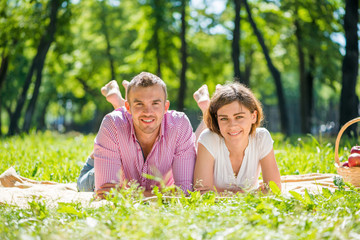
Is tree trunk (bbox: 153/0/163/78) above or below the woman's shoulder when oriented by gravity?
above

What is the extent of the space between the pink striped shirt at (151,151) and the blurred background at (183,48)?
305cm

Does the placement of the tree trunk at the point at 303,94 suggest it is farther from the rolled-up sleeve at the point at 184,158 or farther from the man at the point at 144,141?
the man at the point at 144,141

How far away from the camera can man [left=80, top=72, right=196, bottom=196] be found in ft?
12.0

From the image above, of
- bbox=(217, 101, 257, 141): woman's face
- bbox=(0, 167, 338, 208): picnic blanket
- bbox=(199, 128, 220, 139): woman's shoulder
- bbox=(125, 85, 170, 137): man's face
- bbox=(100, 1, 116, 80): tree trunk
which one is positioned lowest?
bbox=(0, 167, 338, 208): picnic blanket

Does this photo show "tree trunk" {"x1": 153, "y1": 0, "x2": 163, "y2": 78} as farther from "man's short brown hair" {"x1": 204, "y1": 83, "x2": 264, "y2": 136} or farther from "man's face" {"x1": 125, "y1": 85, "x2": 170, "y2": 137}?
"man's face" {"x1": 125, "y1": 85, "x2": 170, "y2": 137}

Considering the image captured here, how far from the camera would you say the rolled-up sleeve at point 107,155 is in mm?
3596

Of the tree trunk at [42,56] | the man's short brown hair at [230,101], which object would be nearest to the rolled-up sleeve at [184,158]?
the man's short brown hair at [230,101]

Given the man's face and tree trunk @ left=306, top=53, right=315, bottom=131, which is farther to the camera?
tree trunk @ left=306, top=53, right=315, bottom=131

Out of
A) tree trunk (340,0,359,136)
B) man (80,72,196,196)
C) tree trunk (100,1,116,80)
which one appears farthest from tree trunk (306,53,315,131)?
man (80,72,196,196)

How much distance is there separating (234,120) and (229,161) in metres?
0.45

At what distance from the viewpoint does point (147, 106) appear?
12.0 ft

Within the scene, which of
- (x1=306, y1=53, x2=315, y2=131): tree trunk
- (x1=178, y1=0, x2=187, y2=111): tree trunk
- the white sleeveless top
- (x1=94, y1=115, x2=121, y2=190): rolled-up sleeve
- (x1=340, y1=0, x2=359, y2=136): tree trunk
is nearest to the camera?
(x1=94, y1=115, x2=121, y2=190): rolled-up sleeve

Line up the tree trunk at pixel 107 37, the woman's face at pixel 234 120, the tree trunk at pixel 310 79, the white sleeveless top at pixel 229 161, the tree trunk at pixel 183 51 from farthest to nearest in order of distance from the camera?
the tree trunk at pixel 107 37 → the tree trunk at pixel 183 51 → the tree trunk at pixel 310 79 → the white sleeveless top at pixel 229 161 → the woman's face at pixel 234 120

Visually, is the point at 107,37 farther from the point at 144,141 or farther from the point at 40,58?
the point at 144,141
